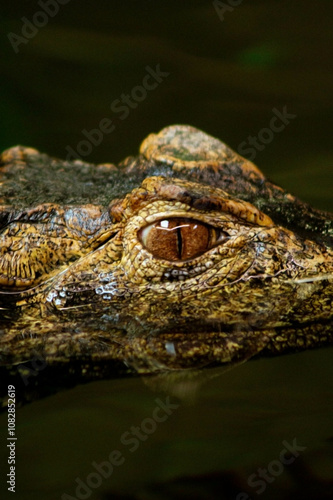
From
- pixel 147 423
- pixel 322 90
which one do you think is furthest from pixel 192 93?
pixel 147 423

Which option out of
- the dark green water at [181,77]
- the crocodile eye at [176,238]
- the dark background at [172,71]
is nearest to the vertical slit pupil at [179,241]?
the crocodile eye at [176,238]

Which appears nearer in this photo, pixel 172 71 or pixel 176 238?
pixel 176 238

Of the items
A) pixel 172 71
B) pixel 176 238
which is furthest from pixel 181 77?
pixel 176 238

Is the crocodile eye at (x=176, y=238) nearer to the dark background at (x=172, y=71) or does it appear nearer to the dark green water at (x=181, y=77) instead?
the dark green water at (x=181, y=77)

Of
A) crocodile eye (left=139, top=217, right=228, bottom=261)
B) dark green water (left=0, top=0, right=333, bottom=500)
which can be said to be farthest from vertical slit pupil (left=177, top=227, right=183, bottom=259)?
dark green water (left=0, top=0, right=333, bottom=500)

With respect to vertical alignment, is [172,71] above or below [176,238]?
above

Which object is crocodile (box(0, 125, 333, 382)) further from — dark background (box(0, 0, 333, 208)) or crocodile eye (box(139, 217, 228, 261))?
dark background (box(0, 0, 333, 208))

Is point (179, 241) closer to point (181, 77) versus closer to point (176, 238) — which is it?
point (176, 238)
